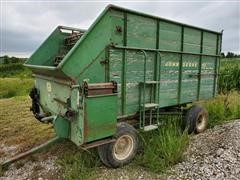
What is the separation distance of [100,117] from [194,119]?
116 inches

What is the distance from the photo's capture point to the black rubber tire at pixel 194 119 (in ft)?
19.2

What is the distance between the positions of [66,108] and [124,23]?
171cm

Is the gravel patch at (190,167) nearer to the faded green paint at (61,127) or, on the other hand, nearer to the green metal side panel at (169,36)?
the faded green paint at (61,127)

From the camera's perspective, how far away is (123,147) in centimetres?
439

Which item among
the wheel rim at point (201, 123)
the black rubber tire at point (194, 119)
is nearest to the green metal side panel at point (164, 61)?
the black rubber tire at point (194, 119)

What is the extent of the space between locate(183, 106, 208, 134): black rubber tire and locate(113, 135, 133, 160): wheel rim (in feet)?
6.12

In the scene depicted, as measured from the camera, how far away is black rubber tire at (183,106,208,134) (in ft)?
19.2

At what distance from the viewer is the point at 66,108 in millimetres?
4059

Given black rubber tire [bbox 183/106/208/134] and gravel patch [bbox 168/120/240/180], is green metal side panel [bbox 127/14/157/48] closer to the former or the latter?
black rubber tire [bbox 183/106/208/134]

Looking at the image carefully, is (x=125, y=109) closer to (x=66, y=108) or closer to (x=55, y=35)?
(x=66, y=108)

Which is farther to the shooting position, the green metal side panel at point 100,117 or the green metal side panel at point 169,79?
the green metal side panel at point 169,79

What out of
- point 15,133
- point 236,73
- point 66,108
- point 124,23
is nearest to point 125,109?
point 66,108

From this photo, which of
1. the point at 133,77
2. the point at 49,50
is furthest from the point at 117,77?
the point at 49,50

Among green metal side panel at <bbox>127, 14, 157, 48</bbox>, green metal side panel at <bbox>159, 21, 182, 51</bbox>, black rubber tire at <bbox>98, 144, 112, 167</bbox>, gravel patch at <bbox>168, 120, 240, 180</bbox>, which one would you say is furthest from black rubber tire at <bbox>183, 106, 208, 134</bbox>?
black rubber tire at <bbox>98, 144, 112, 167</bbox>
